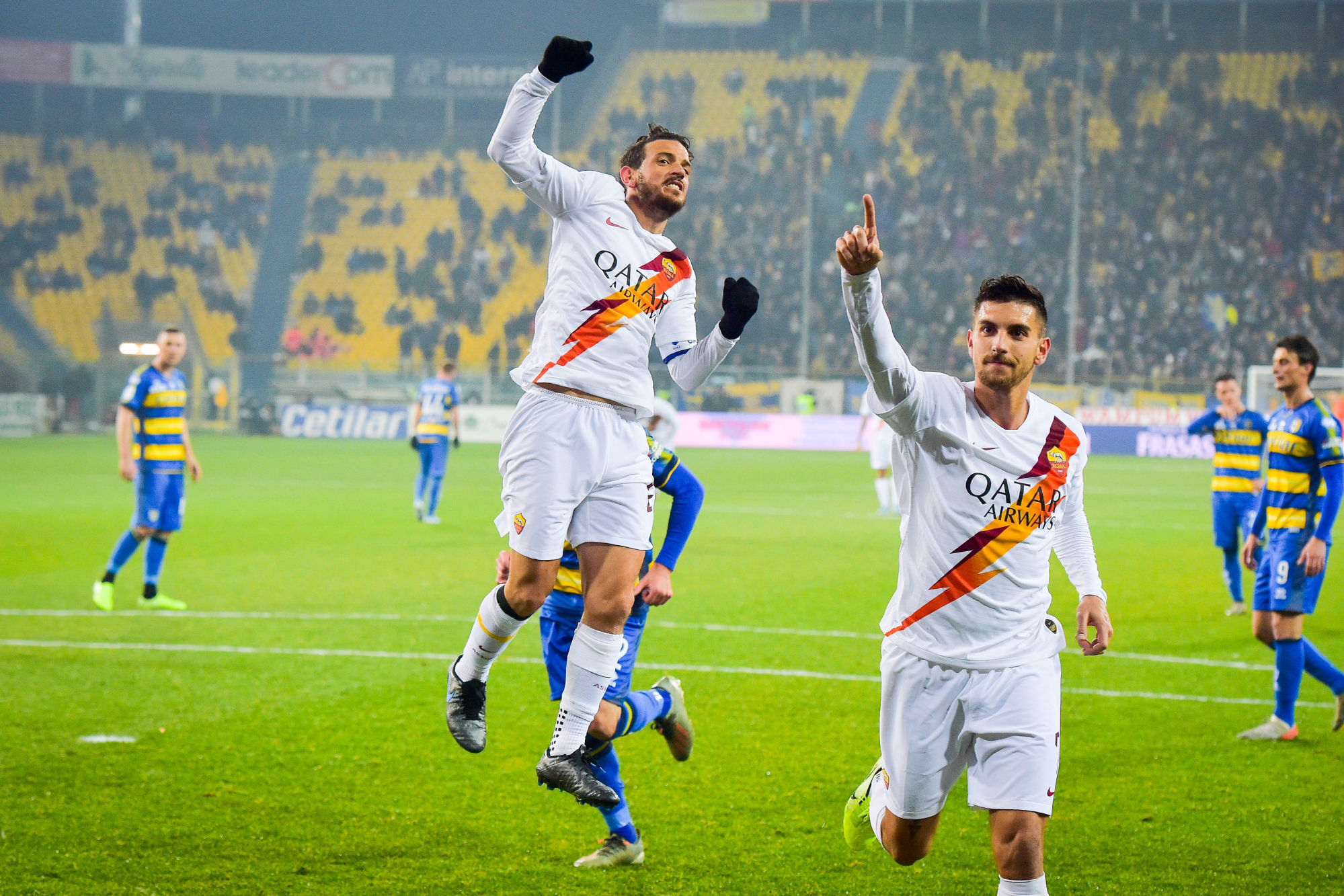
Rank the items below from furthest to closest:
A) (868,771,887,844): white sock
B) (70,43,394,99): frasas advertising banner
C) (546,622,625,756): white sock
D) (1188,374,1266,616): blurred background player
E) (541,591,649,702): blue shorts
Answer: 1. (70,43,394,99): frasas advertising banner
2. (1188,374,1266,616): blurred background player
3. (541,591,649,702): blue shorts
4. (546,622,625,756): white sock
5. (868,771,887,844): white sock

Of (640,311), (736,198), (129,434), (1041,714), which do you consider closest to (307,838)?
(640,311)

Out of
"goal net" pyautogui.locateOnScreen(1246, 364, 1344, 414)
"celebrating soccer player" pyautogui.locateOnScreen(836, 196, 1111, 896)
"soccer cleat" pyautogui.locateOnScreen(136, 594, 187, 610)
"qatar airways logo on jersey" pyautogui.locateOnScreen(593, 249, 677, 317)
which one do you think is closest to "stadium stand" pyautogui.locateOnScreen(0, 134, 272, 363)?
"goal net" pyautogui.locateOnScreen(1246, 364, 1344, 414)

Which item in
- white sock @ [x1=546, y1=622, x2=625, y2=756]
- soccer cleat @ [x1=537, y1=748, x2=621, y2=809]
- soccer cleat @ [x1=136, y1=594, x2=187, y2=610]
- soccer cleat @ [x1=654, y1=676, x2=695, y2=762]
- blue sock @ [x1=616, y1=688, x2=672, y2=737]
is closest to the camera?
soccer cleat @ [x1=537, y1=748, x2=621, y2=809]

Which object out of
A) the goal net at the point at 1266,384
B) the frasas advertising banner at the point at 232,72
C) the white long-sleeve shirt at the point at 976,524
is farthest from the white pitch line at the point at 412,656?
the frasas advertising banner at the point at 232,72

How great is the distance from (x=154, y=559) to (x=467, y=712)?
6.89 metres

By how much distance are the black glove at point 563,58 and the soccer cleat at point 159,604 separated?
7621 mm

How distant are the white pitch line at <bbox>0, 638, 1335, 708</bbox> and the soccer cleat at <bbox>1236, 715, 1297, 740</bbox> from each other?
0.96 meters

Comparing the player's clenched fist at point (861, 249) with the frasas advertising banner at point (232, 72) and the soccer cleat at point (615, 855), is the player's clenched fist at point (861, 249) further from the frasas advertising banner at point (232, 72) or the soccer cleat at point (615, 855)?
the frasas advertising banner at point (232, 72)

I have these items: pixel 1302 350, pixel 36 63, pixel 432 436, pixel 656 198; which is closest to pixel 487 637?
pixel 656 198

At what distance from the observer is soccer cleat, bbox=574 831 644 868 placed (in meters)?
4.94

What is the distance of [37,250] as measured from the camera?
140 ft

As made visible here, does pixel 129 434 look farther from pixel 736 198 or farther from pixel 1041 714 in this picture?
pixel 736 198

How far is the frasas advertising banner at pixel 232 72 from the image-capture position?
47156 millimetres

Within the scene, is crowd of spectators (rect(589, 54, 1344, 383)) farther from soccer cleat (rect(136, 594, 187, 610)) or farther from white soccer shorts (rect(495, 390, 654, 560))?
white soccer shorts (rect(495, 390, 654, 560))
